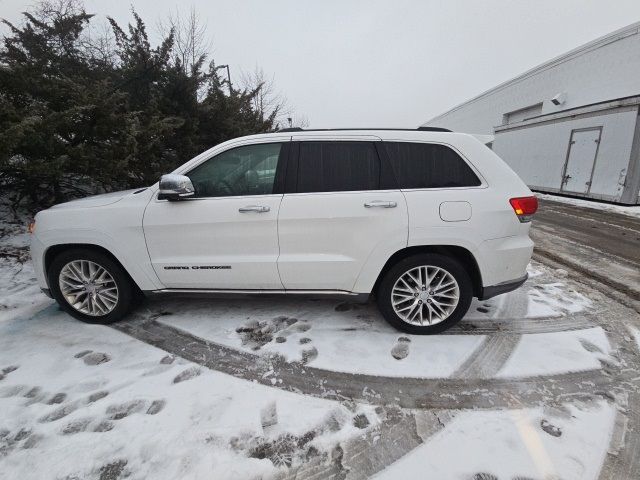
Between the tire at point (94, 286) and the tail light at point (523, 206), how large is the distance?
147 inches

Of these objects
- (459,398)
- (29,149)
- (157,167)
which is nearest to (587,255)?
(459,398)

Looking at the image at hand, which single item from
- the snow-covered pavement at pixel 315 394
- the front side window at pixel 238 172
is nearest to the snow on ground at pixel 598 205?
the snow-covered pavement at pixel 315 394

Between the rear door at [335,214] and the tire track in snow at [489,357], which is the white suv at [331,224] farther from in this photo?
the tire track in snow at [489,357]

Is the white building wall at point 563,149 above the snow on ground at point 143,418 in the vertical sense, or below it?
above

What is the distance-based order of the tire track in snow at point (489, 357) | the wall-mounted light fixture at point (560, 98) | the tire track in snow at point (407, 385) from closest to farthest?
the tire track in snow at point (407, 385)
the tire track in snow at point (489, 357)
the wall-mounted light fixture at point (560, 98)

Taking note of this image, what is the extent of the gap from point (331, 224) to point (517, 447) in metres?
1.98

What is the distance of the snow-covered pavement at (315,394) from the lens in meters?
1.87

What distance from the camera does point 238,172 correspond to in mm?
3109

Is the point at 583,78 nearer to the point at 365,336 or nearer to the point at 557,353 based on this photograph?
the point at 557,353

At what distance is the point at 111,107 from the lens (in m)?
5.82

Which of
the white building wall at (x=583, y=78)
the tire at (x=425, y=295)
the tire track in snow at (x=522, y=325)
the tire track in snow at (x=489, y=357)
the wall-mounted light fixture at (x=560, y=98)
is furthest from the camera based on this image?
the wall-mounted light fixture at (x=560, y=98)

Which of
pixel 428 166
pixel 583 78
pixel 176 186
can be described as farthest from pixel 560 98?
pixel 176 186

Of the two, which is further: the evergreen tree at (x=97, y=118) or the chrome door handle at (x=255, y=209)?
the evergreen tree at (x=97, y=118)

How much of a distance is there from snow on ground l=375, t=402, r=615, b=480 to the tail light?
1.50 meters
